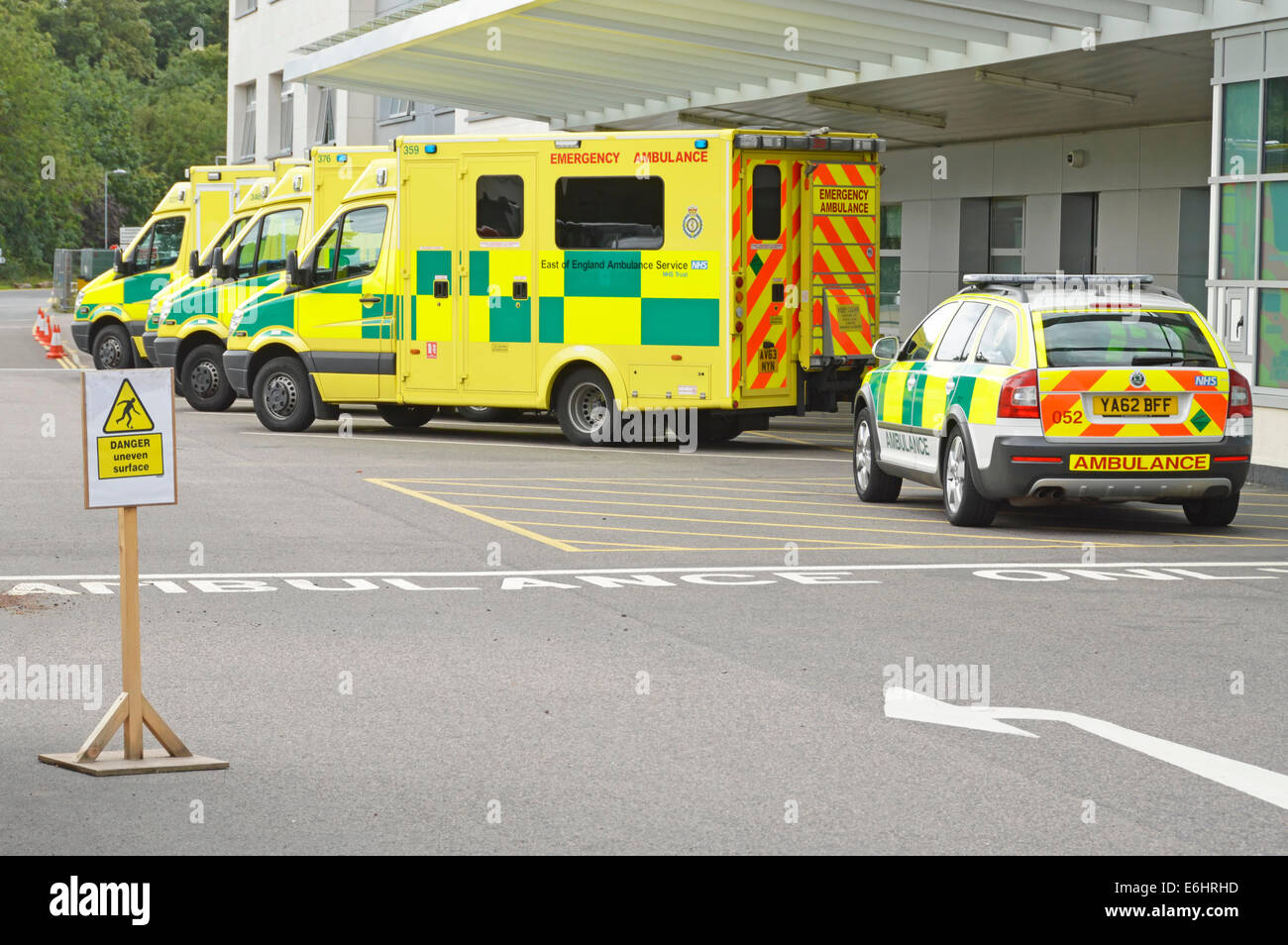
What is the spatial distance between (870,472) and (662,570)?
4.13 m

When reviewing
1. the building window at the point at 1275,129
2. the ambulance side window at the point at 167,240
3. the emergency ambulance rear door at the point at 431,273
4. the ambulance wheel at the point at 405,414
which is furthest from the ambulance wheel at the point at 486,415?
the building window at the point at 1275,129

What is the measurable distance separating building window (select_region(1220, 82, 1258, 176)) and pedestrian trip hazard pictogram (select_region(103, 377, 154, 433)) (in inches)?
497

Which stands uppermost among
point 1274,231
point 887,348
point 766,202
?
point 766,202

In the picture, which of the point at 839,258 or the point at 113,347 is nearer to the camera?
the point at 839,258

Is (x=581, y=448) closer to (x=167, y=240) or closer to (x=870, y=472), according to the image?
(x=870, y=472)

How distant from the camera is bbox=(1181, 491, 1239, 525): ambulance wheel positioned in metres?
13.3

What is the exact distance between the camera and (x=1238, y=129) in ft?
56.4

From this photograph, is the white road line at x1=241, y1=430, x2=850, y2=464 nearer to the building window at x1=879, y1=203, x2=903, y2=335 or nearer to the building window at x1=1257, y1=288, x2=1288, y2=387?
the building window at x1=1257, y1=288, x2=1288, y2=387

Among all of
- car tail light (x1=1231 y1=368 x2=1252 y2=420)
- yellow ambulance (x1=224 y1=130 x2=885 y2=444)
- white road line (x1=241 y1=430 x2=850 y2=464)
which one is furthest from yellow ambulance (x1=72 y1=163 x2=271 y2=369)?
car tail light (x1=1231 y1=368 x2=1252 y2=420)

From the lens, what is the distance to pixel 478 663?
844 cm

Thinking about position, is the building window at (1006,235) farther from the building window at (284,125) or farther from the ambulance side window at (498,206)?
the building window at (284,125)

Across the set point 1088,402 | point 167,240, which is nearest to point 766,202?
point 1088,402

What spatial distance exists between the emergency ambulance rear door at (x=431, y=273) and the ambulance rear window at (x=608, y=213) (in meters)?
1.38

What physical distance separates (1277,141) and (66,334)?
38.2 m
